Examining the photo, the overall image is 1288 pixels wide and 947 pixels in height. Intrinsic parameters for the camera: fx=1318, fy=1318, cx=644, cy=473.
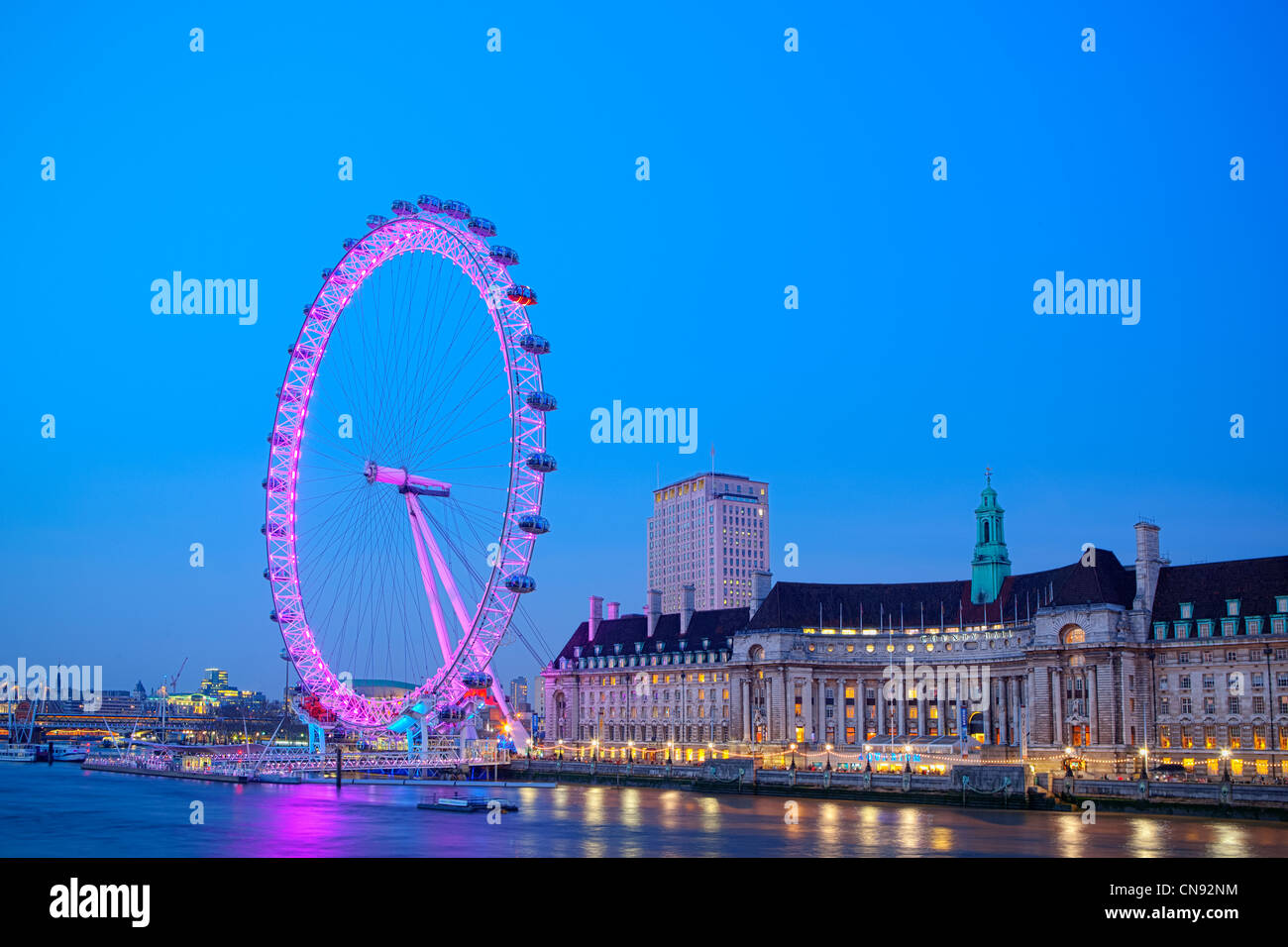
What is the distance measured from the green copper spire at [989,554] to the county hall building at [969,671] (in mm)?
181

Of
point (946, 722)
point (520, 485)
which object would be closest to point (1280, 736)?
point (946, 722)

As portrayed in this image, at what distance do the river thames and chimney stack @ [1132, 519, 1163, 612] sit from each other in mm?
34218

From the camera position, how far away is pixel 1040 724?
116312 millimetres

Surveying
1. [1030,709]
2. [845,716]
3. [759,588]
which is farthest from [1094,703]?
[759,588]

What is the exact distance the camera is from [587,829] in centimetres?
7062

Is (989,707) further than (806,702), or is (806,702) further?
(806,702)

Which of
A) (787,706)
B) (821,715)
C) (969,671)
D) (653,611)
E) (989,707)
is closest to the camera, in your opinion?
(989,707)

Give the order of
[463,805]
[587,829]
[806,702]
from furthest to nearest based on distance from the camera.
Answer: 1. [806,702]
2. [463,805]
3. [587,829]

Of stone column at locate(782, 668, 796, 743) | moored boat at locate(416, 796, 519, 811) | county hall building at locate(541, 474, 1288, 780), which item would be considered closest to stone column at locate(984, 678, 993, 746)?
county hall building at locate(541, 474, 1288, 780)

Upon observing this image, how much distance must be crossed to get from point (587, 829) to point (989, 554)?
7525cm

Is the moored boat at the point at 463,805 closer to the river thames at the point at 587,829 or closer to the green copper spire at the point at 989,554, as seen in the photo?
the river thames at the point at 587,829

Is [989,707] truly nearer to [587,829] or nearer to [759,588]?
[759,588]

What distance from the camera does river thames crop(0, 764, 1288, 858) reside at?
59.0 metres
